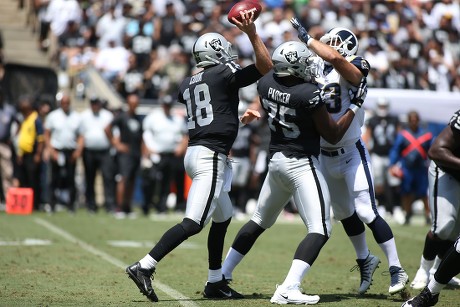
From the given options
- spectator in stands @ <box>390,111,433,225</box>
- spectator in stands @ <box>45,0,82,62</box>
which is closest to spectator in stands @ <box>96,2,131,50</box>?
spectator in stands @ <box>45,0,82,62</box>

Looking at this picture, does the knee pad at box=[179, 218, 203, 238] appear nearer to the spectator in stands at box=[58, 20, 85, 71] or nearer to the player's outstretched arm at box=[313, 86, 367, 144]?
the player's outstretched arm at box=[313, 86, 367, 144]

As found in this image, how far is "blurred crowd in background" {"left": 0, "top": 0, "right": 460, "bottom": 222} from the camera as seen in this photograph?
63.1 feet

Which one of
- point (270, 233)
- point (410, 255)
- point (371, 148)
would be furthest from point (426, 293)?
point (371, 148)

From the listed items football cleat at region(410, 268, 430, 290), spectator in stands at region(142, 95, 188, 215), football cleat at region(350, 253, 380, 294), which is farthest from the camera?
spectator in stands at region(142, 95, 188, 215)

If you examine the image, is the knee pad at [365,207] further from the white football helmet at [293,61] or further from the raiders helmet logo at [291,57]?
the raiders helmet logo at [291,57]

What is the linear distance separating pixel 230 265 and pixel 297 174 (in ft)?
3.35

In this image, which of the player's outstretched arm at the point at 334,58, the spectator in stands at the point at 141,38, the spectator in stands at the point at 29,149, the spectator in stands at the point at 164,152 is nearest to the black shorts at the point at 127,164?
the spectator in stands at the point at 164,152

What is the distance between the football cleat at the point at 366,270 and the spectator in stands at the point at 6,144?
988 centimetres

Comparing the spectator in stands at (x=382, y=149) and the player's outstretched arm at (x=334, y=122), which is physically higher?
the player's outstretched arm at (x=334, y=122)

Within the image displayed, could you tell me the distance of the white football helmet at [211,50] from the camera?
23.1 ft

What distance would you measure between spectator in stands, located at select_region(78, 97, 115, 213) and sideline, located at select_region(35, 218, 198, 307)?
1792 millimetres

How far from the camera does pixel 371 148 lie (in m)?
16.6

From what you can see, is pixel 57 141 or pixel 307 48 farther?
pixel 57 141

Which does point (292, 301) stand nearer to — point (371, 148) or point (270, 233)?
point (270, 233)
